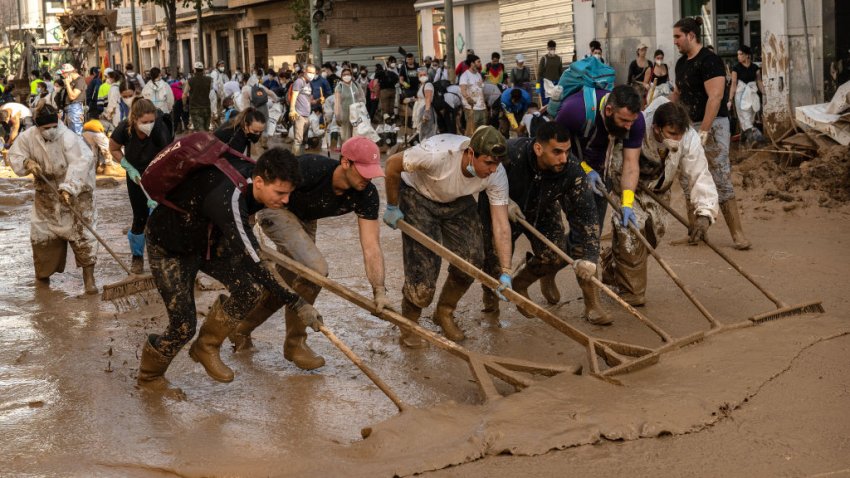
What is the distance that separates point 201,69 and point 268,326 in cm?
1763

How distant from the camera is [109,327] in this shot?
744 centimetres

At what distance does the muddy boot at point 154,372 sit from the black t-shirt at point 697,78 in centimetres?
502

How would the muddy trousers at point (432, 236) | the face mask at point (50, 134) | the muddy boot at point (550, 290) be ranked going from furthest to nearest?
the face mask at point (50, 134)
the muddy boot at point (550, 290)
the muddy trousers at point (432, 236)

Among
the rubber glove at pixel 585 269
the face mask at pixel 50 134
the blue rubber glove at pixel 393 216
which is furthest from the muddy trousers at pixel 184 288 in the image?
the face mask at pixel 50 134

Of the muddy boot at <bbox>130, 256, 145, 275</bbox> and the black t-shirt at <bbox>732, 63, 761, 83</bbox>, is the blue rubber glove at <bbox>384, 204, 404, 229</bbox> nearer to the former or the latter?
the muddy boot at <bbox>130, 256, 145, 275</bbox>

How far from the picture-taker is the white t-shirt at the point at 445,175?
618cm

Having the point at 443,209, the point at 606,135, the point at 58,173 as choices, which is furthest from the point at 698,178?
the point at 58,173

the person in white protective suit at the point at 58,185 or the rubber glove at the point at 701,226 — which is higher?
the person in white protective suit at the point at 58,185

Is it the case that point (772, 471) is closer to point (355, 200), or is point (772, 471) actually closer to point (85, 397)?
point (355, 200)

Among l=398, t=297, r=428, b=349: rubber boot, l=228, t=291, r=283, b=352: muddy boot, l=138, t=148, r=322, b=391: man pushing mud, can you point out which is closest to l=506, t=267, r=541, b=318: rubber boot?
l=398, t=297, r=428, b=349: rubber boot

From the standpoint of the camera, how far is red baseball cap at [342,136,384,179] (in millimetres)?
5617

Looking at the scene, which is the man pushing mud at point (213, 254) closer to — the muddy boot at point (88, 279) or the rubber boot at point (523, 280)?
the rubber boot at point (523, 280)

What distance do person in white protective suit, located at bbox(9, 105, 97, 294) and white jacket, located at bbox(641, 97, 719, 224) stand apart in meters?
4.32

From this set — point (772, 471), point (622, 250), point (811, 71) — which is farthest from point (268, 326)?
point (811, 71)
